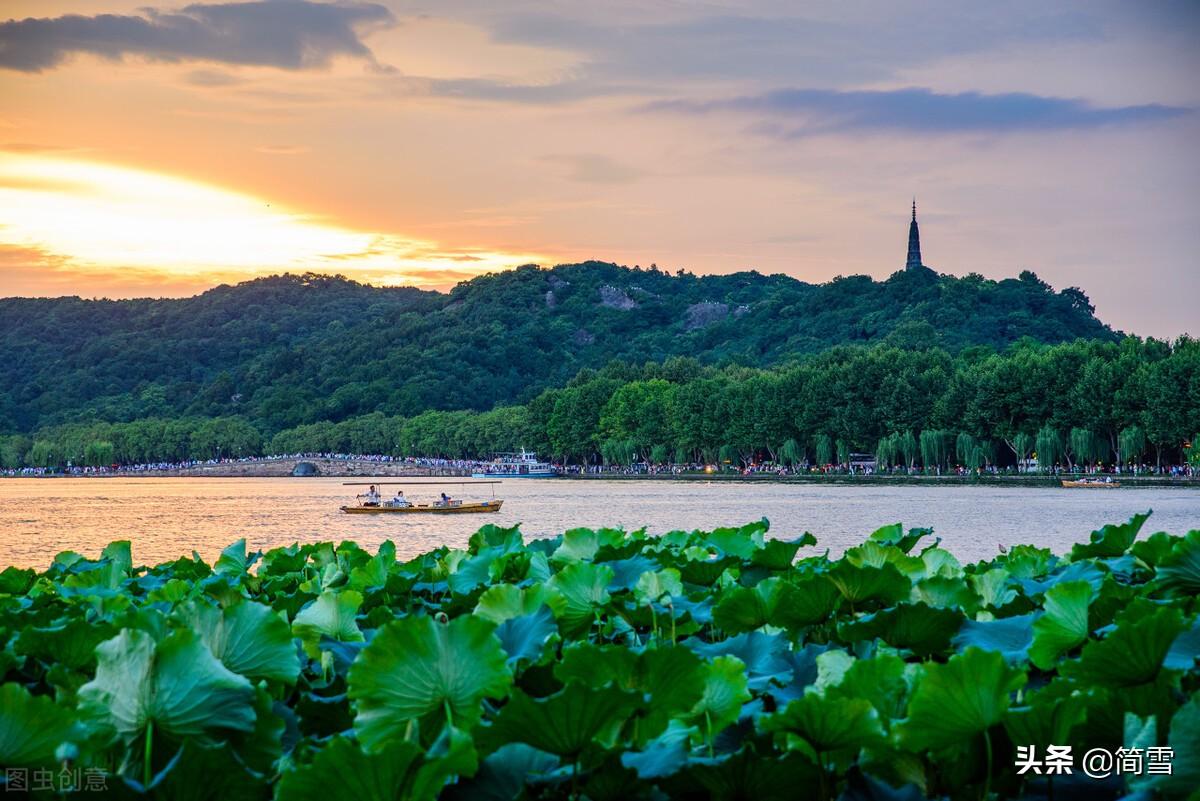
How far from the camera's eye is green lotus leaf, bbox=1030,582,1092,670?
12.9ft

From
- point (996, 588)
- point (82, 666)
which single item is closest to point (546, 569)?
point (996, 588)

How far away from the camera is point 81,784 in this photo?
262 centimetres

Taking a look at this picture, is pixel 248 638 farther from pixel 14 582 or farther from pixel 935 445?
pixel 935 445

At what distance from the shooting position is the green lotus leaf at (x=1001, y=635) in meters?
4.21

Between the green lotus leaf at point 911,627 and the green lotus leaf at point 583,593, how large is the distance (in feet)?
3.13

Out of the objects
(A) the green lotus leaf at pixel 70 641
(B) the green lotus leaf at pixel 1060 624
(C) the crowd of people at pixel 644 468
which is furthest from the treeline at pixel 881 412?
(A) the green lotus leaf at pixel 70 641

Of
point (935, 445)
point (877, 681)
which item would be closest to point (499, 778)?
point (877, 681)

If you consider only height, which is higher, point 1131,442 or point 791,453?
point 1131,442

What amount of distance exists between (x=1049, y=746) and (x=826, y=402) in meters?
116

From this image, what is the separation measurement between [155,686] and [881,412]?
370ft

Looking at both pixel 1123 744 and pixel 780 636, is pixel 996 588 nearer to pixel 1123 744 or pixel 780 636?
pixel 780 636

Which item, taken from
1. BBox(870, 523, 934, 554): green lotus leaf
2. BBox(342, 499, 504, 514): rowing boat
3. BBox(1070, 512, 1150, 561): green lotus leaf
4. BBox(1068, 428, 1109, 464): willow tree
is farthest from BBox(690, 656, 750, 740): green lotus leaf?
BBox(1068, 428, 1109, 464): willow tree

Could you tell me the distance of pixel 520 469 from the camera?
6107 inches

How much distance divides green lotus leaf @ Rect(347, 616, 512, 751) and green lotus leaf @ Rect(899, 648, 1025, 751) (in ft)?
2.90
